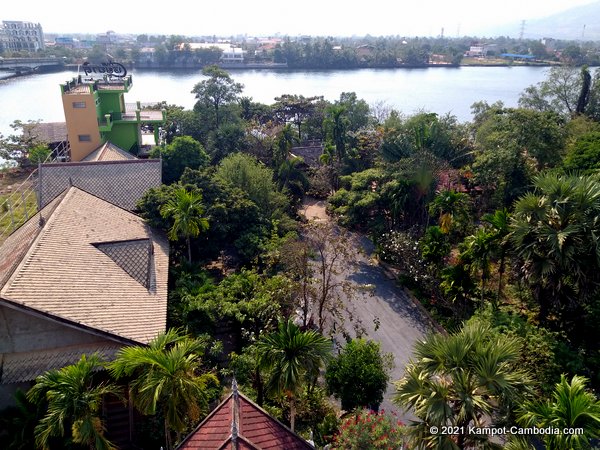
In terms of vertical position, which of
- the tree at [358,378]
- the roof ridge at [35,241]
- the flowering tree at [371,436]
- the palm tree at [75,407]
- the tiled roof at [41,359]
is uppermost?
the roof ridge at [35,241]

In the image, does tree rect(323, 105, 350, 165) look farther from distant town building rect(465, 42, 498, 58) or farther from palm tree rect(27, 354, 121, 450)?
distant town building rect(465, 42, 498, 58)

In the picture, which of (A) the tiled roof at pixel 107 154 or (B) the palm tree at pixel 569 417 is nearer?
(B) the palm tree at pixel 569 417

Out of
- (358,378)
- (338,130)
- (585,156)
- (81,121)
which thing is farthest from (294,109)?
(358,378)

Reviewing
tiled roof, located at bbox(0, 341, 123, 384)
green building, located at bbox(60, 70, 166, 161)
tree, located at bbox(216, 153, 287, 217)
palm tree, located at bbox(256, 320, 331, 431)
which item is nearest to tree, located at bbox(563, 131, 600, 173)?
tree, located at bbox(216, 153, 287, 217)

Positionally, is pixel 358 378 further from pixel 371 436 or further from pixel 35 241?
pixel 35 241

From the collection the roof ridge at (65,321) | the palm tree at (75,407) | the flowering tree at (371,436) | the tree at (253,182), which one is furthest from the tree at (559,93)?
the palm tree at (75,407)

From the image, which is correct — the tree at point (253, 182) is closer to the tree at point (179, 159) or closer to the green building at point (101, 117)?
the tree at point (179, 159)

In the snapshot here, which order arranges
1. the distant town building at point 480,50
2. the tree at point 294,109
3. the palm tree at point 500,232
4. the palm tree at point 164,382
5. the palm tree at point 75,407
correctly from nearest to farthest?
1. the palm tree at point 75,407
2. the palm tree at point 164,382
3. the palm tree at point 500,232
4. the tree at point 294,109
5. the distant town building at point 480,50
